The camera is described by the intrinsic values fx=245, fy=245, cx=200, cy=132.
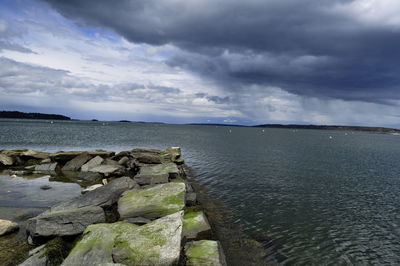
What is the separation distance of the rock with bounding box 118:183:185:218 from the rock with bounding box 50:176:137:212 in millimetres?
885

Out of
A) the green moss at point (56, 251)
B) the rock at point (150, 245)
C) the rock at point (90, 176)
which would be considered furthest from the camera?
the rock at point (90, 176)

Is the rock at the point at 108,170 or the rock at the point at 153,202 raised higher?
the rock at the point at 153,202

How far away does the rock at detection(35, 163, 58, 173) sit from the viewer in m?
26.5

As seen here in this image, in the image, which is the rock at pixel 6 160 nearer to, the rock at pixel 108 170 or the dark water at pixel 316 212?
the rock at pixel 108 170

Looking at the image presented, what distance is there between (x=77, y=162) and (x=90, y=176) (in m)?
4.97

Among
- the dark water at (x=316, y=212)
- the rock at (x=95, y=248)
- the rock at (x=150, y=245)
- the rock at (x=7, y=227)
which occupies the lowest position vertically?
the dark water at (x=316, y=212)

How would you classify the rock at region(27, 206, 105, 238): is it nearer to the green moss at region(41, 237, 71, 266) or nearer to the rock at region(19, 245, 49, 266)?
the green moss at region(41, 237, 71, 266)

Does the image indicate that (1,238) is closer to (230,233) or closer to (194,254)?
(194,254)

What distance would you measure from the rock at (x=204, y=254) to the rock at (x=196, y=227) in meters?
0.85

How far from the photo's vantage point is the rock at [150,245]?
795 cm

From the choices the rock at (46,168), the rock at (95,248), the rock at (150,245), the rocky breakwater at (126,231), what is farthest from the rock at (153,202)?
the rock at (46,168)

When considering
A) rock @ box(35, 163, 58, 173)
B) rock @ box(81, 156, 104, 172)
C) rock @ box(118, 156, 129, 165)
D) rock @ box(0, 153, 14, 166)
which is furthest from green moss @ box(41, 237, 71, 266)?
rock @ box(0, 153, 14, 166)

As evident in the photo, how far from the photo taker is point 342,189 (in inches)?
958

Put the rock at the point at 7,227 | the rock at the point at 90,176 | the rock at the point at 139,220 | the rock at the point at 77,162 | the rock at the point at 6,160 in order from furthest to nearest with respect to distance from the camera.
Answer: the rock at the point at 6,160
the rock at the point at 77,162
the rock at the point at 90,176
the rock at the point at 139,220
the rock at the point at 7,227
